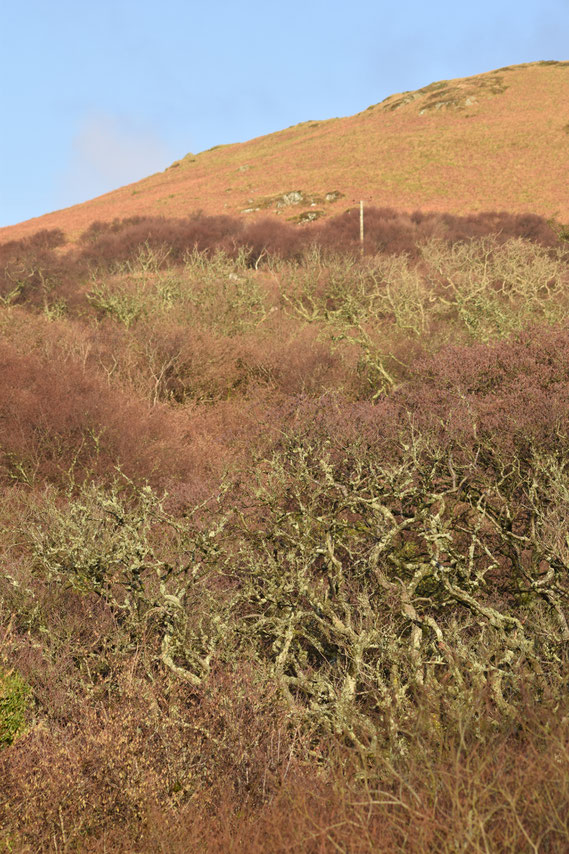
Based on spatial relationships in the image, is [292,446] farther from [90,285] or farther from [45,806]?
[90,285]

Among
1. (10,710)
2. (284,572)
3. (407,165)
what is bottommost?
(284,572)

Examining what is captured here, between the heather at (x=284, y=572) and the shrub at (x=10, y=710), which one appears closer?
the heather at (x=284, y=572)

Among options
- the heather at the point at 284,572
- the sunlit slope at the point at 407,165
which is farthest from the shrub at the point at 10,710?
the sunlit slope at the point at 407,165

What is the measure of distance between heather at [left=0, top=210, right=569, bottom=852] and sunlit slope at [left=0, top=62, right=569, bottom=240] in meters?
22.3

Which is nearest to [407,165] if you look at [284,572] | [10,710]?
[284,572]

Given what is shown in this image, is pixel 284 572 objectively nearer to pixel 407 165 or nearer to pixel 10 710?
pixel 10 710

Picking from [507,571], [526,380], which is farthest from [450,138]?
[507,571]

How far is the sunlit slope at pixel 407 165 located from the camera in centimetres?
4672

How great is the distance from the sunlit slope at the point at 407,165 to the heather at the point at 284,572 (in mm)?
→ 22316

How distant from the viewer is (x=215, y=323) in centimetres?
2453

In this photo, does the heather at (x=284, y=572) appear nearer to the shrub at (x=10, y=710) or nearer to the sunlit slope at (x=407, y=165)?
the shrub at (x=10, y=710)

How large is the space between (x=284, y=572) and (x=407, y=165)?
50.3 m

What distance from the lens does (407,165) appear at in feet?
173

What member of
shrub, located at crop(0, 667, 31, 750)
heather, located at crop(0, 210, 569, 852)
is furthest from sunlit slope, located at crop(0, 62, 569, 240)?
shrub, located at crop(0, 667, 31, 750)
